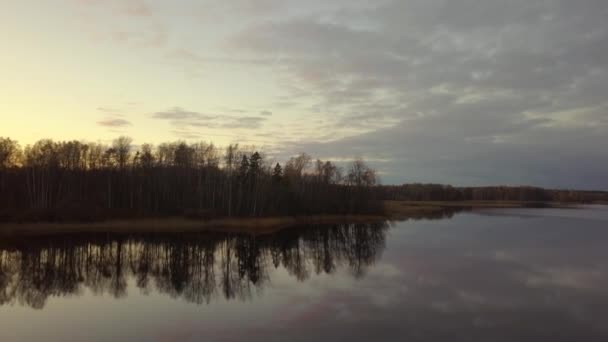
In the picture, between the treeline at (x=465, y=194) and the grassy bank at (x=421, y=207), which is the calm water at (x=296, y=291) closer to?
the grassy bank at (x=421, y=207)

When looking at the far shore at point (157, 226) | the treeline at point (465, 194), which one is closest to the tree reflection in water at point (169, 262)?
the far shore at point (157, 226)

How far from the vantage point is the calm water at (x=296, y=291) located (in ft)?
34.5

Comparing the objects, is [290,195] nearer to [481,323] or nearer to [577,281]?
[577,281]

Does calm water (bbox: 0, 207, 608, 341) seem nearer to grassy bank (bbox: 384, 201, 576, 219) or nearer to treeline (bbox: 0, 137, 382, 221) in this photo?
treeline (bbox: 0, 137, 382, 221)

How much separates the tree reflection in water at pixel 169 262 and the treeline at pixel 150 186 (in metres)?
9.37

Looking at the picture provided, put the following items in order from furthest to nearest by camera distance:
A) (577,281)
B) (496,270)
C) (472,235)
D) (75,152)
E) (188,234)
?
(75,152), (472,235), (188,234), (496,270), (577,281)

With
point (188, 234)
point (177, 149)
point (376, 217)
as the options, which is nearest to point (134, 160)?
point (177, 149)

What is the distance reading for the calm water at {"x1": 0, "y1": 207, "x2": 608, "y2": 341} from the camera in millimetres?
10516

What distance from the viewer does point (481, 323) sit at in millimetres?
11258

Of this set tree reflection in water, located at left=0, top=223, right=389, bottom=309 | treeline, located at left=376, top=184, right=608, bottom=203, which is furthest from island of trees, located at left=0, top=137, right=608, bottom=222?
treeline, located at left=376, top=184, right=608, bottom=203

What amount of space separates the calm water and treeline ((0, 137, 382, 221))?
1142 centimetres

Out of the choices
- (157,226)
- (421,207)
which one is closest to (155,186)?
(157,226)

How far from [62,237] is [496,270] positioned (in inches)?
1020

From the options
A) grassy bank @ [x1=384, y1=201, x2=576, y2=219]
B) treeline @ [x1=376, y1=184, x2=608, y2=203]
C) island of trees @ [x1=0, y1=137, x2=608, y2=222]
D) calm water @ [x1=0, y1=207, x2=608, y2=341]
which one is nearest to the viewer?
calm water @ [x1=0, y1=207, x2=608, y2=341]
